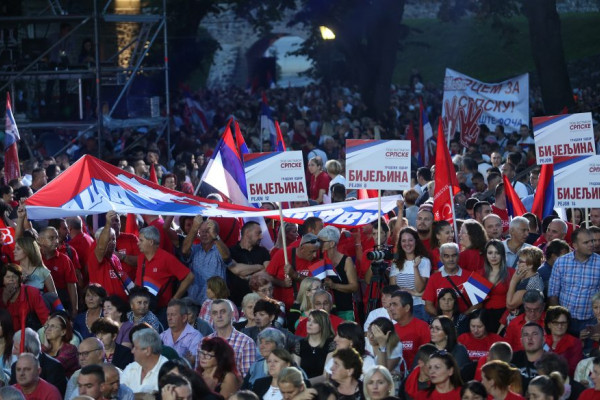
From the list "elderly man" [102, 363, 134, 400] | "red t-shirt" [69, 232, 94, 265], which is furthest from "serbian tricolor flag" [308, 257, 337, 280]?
"elderly man" [102, 363, 134, 400]

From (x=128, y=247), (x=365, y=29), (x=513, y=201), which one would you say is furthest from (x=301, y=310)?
(x=365, y=29)

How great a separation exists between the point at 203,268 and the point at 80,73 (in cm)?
1057

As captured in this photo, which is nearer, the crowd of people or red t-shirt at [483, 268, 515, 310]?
the crowd of people

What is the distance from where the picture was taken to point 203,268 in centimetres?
1212

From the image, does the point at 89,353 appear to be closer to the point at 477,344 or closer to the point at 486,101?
the point at 477,344

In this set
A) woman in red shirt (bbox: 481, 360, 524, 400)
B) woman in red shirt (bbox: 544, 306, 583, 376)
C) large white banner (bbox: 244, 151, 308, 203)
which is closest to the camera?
woman in red shirt (bbox: 481, 360, 524, 400)

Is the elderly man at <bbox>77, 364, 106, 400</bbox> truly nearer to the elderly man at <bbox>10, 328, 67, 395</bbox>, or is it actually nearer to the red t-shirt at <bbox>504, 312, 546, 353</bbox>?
the elderly man at <bbox>10, 328, 67, 395</bbox>

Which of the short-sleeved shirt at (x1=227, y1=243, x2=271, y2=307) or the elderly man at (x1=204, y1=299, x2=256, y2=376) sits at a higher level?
the short-sleeved shirt at (x1=227, y1=243, x2=271, y2=307)

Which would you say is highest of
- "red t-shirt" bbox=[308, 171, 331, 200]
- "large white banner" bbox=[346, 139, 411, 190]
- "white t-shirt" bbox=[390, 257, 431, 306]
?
"large white banner" bbox=[346, 139, 411, 190]

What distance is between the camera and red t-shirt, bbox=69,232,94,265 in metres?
12.5

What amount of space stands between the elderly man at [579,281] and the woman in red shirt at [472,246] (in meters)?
0.74

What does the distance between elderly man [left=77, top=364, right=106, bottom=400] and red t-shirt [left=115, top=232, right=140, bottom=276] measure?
12.1 ft

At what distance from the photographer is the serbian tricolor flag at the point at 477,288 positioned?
10766mm

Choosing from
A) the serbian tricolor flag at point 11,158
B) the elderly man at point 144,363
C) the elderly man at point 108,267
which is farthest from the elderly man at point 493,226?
the serbian tricolor flag at point 11,158
